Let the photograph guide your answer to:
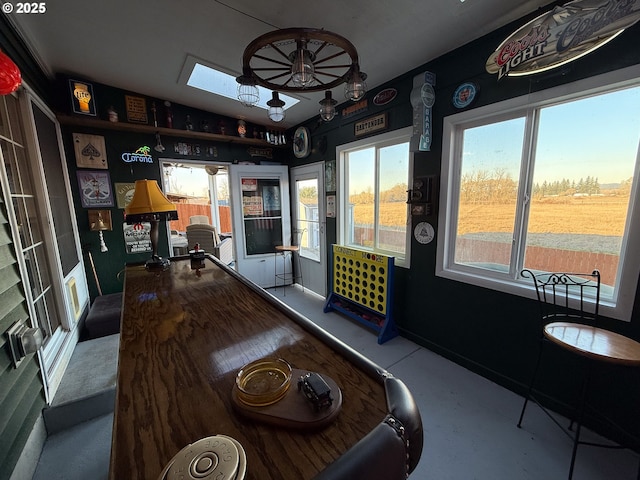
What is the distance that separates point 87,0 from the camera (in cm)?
169

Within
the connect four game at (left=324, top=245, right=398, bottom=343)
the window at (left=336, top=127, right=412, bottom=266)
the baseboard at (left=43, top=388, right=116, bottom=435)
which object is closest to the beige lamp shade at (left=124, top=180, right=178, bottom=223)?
the baseboard at (left=43, top=388, right=116, bottom=435)

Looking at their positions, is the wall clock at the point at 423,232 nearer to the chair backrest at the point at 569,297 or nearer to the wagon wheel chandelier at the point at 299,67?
the chair backrest at the point at 569,297

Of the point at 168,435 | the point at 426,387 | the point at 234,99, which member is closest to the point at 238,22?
the point at 234,99

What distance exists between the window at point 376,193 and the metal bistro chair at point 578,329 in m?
1.15

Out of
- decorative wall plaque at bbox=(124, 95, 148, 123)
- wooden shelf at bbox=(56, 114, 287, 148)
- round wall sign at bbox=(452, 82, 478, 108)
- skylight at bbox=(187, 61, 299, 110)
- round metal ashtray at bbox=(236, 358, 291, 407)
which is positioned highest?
skylight at bbox=(187, 61, 299, 110)

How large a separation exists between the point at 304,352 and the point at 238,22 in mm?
2236

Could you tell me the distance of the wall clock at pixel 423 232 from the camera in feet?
7.81

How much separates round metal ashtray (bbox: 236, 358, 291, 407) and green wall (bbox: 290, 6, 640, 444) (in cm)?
196

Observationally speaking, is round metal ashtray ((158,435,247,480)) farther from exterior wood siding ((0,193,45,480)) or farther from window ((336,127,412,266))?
window ((336,127,412,266))

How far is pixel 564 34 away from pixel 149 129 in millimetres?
3813

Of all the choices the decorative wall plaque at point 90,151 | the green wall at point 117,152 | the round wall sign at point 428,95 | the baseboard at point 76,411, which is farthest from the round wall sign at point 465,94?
the decorative wall plaque at point 90,151

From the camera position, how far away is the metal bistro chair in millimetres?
1278

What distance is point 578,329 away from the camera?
4.85 feet

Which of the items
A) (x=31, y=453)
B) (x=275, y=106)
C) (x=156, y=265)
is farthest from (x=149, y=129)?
(x=31, y=453)
